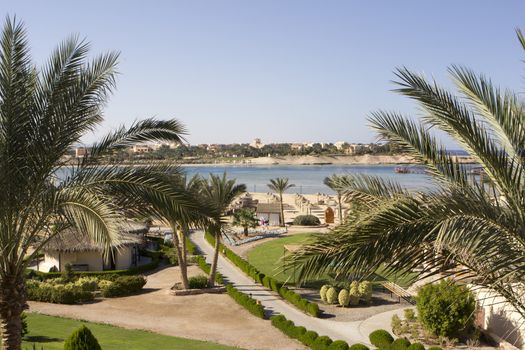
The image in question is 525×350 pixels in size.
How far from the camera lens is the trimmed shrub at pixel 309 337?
1650 cm

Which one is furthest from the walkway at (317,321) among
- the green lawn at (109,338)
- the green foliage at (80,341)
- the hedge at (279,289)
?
the green foliage at (80,341)

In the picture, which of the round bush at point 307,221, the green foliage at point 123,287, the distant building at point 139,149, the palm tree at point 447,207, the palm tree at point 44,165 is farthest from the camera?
the round bush at point 307,221

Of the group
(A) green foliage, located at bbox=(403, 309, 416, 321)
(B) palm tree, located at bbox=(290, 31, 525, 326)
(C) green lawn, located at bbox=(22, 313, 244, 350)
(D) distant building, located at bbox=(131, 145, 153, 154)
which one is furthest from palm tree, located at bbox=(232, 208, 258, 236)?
(B) palm tree, located at bbox=(290, 31, 525, 326)

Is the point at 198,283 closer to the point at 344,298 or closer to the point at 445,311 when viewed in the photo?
the point at 344,298

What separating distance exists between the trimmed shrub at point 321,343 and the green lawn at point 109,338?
2.64m

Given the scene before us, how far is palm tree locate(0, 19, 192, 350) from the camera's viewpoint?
830cm

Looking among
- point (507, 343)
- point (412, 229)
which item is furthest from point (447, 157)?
point (507, 343)

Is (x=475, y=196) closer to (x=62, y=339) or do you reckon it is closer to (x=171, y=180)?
(x=171, y=180)

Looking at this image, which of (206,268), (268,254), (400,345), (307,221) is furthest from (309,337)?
(307,221)

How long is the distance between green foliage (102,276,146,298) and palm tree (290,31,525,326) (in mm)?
18867

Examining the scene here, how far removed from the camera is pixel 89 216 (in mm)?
7340

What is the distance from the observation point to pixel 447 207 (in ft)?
17.7

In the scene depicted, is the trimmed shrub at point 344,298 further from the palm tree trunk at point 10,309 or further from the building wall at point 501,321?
the palm tree trunk at point 10,309

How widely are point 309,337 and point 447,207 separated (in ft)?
40.2
